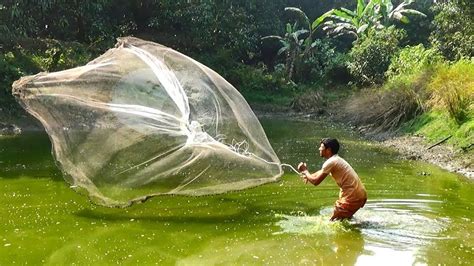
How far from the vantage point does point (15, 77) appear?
19891 mm

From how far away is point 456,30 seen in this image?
2278 cm

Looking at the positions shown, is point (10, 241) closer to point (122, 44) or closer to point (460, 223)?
point (122, 44)

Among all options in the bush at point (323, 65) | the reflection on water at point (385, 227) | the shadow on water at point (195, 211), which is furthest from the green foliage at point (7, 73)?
the bush at point (323, 65)

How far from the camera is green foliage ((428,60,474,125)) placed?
1359cm

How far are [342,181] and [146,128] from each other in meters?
2.67

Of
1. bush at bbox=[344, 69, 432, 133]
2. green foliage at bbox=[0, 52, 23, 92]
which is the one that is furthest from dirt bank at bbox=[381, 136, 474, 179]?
green foliage at bbox=[0, 52, 23, 92]

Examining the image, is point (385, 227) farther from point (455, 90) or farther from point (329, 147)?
point (455, 90)

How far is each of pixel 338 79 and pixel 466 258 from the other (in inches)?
1062

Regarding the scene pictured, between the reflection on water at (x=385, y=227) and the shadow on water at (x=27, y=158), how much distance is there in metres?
5.32

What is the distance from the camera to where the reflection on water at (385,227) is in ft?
20.7

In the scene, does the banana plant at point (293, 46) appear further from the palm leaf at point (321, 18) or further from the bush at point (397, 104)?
the bush at point (397, 104)

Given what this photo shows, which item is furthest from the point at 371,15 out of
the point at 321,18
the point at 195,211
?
the point at 195,211

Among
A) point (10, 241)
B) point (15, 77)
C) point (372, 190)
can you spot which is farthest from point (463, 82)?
point (15, 77)

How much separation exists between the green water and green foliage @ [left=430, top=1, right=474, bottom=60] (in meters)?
10.9
